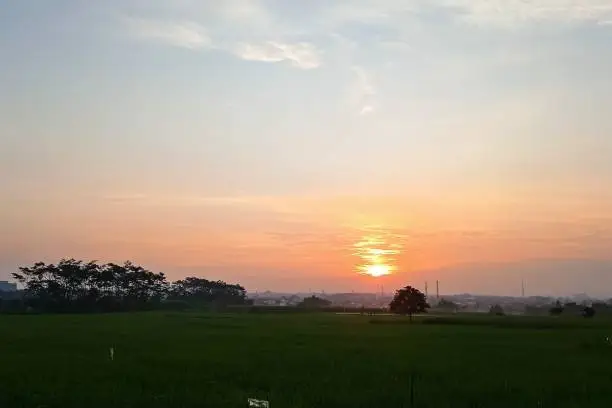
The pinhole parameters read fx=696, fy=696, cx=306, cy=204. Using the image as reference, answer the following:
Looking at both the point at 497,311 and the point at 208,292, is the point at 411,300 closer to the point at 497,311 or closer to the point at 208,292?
the point at 497,311

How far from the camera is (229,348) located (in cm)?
3409

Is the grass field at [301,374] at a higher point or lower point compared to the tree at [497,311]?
lower

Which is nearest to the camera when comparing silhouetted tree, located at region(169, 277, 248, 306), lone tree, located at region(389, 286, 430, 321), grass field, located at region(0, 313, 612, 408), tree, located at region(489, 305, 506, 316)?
grass field, located at region(0, 313, 612, 408)

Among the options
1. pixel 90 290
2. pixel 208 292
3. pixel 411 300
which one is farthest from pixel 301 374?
pixel 208 292

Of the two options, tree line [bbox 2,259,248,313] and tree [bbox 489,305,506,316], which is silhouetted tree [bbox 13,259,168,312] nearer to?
tree line [bbox 2,259,248,313]

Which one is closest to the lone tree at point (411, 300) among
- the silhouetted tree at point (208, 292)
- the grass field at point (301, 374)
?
the grass field at point (301, 374)

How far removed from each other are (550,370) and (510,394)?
702 cm

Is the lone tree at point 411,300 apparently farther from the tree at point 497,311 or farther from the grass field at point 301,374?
the grass field at point 301,374

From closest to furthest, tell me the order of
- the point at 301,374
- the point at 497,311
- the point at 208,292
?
the point at 301,374, the point at 497,311, the point at 208,292

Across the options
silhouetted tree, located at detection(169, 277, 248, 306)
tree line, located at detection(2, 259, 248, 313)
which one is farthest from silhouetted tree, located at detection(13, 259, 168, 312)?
silhouetted tree, located at detection(169, 277, 248, 306)

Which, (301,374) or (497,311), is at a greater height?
(497,311)

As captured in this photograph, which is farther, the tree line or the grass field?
the tree line

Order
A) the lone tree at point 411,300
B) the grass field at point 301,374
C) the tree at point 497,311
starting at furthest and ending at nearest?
the tree at point 497,311
the lone tree at point 411,300
the grass field at point 301,374

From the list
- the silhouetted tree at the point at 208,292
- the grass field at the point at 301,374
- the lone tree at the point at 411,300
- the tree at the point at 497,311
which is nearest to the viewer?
the grass field at the point at 301,374
